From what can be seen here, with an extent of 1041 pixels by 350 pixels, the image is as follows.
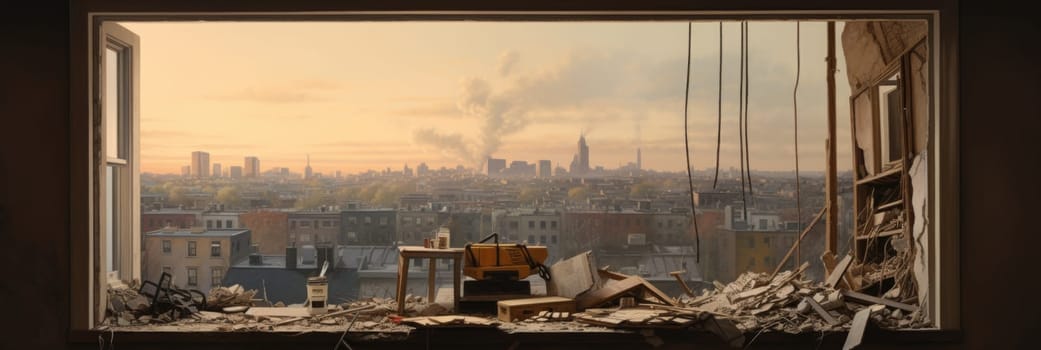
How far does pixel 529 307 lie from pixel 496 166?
5.24 feet

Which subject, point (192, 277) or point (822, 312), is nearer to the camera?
point (822, 312)

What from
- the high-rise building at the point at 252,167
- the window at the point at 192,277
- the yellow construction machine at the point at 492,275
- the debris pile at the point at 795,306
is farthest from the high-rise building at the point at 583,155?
the window at the point at 192,277

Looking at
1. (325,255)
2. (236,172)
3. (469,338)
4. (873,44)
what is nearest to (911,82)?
(873,44)

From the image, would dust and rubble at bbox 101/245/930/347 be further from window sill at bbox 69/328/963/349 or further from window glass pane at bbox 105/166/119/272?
window glass pane at bbox 105/166/119/272

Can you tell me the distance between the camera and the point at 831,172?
6344 mm

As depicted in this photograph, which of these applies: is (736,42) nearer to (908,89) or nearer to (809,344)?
(908,89)

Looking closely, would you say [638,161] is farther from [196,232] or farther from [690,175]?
[196,232]

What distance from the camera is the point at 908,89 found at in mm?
5402

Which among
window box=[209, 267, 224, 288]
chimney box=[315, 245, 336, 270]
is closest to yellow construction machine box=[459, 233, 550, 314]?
chimney box=[315, 245, 336, 270]

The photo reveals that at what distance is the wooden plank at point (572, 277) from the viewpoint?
5.59m

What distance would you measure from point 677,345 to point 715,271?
79.2 inches

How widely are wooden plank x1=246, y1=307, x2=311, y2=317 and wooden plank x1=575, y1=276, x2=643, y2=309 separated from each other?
5.67 feet

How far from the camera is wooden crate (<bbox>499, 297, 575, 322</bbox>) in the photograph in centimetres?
507

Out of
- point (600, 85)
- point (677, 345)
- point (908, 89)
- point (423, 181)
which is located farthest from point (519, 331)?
point (908, 89)
